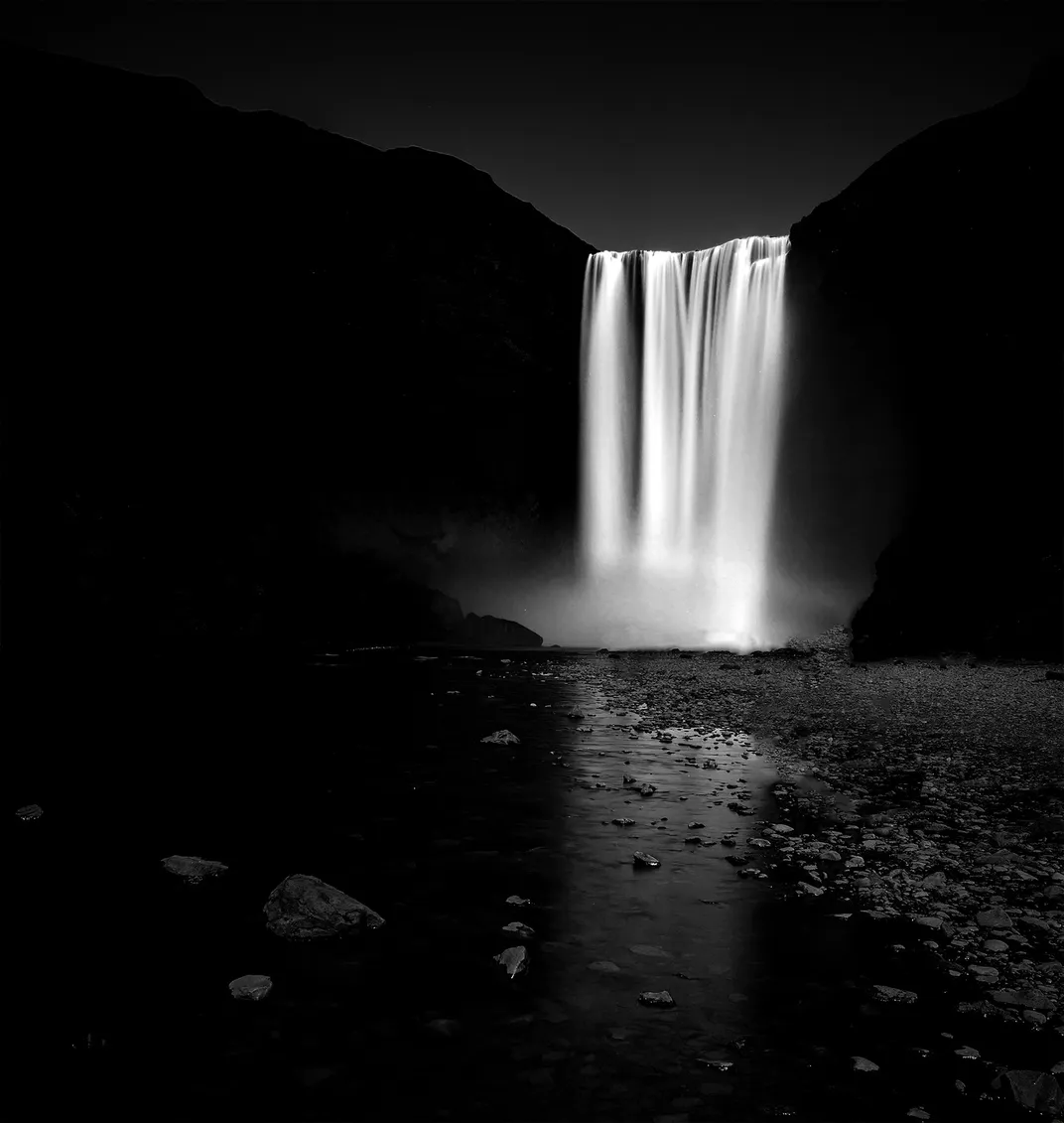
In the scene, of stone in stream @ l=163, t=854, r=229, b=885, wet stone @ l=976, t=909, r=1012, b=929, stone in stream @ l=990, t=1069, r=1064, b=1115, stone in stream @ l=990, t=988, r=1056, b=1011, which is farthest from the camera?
stone in stream @ l=163, t=854, r=229, b=885

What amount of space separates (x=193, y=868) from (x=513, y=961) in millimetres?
3115

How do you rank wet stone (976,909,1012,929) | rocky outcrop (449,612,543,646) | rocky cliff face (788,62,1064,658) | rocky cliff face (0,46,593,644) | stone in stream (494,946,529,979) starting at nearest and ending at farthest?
stone in stream (494,946,529,979) → wet stone (976,909,1012,929) → rocky cliff face (788,62,1064,658) → rocky cliff face (0,46,593,644) → rocky outcrop (449,612,543,646)

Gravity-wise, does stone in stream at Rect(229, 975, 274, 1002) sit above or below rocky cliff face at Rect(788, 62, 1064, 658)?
below

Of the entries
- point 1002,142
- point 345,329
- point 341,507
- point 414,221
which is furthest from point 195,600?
point 1002,142

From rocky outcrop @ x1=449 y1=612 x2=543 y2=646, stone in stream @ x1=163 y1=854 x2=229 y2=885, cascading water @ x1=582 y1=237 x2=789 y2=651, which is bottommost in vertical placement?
rocky outcrop @ x1=449 y1=612 x2=543 y2=646

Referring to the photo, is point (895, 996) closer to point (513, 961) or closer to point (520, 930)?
point (513, 961)

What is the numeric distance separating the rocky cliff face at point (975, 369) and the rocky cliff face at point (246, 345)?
15389 mm

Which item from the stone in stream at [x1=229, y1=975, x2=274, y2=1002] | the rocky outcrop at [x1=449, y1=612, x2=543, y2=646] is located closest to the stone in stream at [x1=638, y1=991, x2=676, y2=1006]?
the stone in stream at [x1=229, y1=975, x2=274, y2=1002]

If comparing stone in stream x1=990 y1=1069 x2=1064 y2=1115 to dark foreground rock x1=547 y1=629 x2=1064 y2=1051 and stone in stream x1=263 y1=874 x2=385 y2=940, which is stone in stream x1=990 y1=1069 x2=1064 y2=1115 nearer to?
dark foreground rock x1=547 y1=629 x2=1064 y2=1051

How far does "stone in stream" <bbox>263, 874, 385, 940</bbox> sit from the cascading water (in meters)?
30.2

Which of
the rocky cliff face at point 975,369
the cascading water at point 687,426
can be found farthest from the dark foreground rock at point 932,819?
the cascading water at point 687,426

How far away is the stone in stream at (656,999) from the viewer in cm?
467

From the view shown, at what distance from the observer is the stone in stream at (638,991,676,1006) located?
4672 millimetres

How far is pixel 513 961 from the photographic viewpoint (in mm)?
5082
